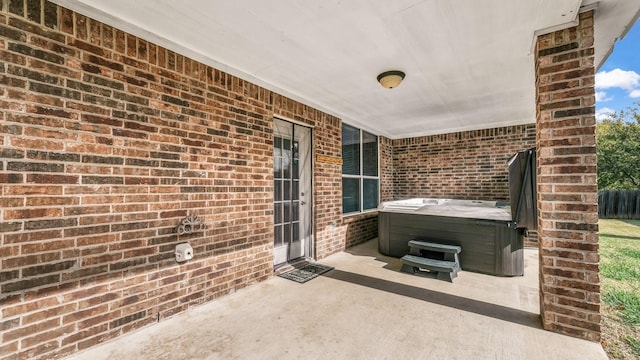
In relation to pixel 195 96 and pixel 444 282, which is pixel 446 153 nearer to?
pixel 444 282

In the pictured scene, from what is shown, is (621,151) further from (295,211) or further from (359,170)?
(295,211)

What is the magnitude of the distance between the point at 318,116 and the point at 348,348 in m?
3.34

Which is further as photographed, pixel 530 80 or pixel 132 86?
pixel 530 80

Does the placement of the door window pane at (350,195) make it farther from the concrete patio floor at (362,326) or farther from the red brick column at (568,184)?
the red brick column at (568,184)

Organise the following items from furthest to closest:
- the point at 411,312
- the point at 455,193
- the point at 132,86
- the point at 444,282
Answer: the point at 455,193, the point at 444,282, the point at 411,312, the point at 132,86

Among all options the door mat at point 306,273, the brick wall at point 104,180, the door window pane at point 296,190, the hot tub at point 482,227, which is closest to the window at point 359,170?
the hot tub at point 482,227

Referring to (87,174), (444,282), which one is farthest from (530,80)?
(87,174)

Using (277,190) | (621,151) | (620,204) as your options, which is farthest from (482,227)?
(621,151)

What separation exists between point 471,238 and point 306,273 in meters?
2.38

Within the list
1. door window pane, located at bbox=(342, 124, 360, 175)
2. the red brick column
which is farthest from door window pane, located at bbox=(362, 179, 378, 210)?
the red brick column

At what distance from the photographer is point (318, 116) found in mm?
4297

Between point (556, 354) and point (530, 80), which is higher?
point (530, 80)

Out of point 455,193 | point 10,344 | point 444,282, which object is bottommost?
point 444,282

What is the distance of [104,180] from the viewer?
79.4 inches
